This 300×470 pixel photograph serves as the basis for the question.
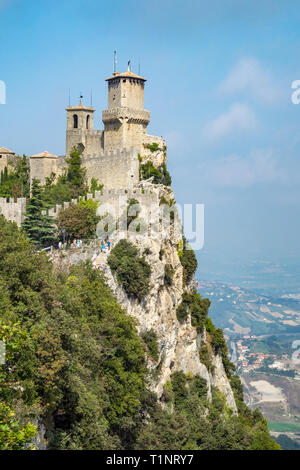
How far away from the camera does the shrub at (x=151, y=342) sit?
42844mm

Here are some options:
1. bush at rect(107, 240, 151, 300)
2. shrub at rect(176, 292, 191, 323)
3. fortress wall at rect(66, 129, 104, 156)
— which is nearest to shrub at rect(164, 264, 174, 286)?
shrub at rect(176, 292, 191, 323)

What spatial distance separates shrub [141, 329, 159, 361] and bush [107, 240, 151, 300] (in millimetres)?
2128

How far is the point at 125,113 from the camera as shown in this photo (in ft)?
166

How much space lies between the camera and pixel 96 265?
136 feet

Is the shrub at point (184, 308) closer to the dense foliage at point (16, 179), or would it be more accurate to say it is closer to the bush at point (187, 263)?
the bush at point (187, 263)

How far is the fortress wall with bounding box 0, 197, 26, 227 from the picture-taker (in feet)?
151

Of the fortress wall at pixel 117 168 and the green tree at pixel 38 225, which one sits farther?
the fortress wall at pixel 117 168

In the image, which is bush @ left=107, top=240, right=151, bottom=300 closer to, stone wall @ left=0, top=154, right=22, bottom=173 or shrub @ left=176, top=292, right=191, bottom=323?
shrub @ left=176, top=292, right=191, bottom=323

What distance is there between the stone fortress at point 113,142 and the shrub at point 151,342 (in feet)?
30.8

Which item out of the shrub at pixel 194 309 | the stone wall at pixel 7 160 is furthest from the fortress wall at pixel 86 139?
the shrub at pixel 194 309

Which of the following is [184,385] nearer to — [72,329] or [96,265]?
[96,265]
